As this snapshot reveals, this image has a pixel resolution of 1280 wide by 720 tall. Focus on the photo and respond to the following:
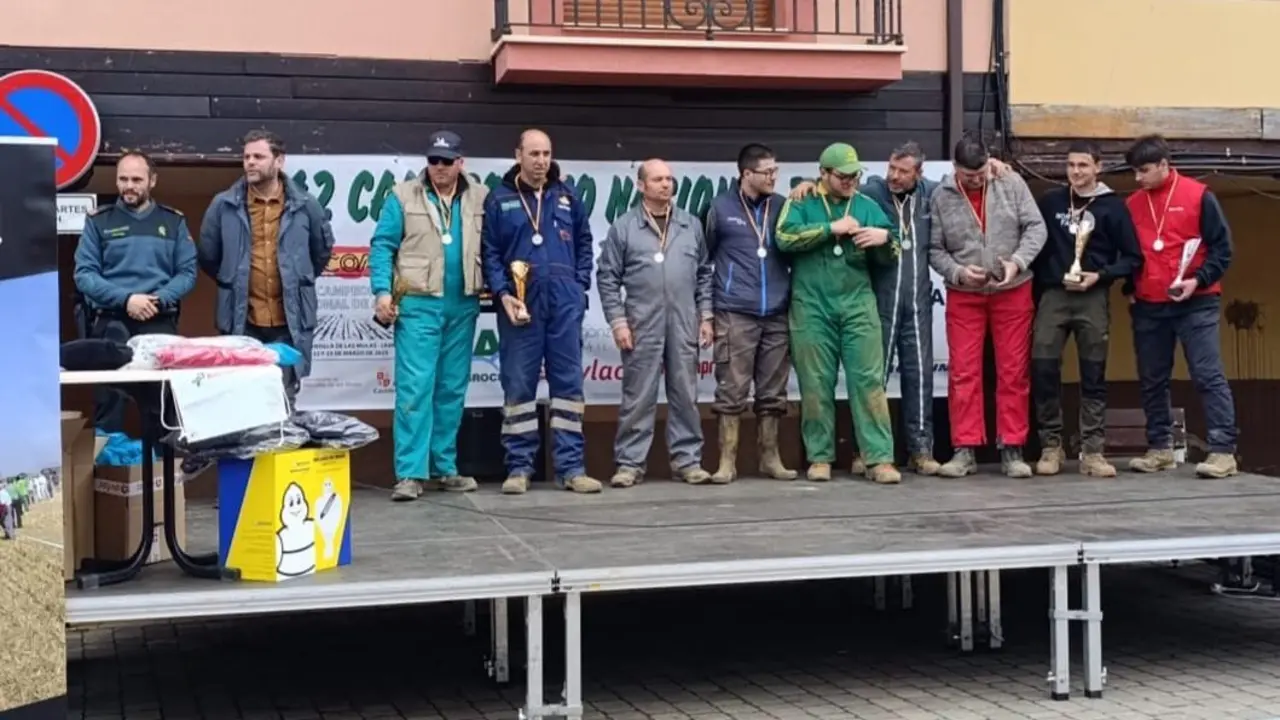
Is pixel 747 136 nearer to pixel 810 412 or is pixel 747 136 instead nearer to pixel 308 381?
pixel 810 412

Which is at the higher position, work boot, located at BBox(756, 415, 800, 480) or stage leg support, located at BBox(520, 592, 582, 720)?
work boot, located at BBox(756, 415, 800, 480)

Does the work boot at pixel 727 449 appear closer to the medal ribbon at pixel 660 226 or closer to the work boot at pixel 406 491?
the medal ribbon at pixel 660 226

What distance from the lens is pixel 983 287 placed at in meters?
7.25

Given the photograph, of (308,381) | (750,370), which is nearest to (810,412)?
(750,370)

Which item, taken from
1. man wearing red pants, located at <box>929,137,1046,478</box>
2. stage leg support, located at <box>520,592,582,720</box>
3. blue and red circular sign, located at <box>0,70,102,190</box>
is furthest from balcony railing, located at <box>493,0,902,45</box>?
stage leg support, located at <box>520,592,582,720</box>

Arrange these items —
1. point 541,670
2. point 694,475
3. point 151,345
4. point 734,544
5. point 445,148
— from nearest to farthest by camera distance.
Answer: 1. point 151,345
2. point 541,670
3. point 734,544
4. point 445,148
5. point 694,475

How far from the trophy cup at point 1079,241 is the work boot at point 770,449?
167 centimetres

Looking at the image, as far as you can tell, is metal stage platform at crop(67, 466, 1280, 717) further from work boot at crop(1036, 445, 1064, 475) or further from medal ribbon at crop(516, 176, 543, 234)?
medal ribbon at crop(516, 176, 543, 234)

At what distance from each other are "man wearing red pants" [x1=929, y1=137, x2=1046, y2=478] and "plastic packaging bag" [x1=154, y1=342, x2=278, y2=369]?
3894 mm

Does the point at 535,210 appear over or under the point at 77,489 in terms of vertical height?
over

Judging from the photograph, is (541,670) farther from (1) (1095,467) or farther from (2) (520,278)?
(1) (1095,467)

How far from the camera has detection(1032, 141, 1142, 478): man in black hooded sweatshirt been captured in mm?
7230

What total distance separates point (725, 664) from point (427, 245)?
7.83ft

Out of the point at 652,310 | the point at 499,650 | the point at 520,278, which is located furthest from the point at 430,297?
the point at 499,650
